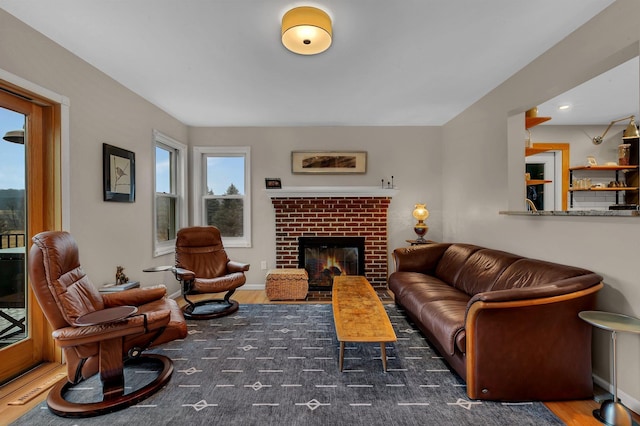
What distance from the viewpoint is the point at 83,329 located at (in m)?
1.69

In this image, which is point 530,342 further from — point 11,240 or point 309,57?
point 11,240

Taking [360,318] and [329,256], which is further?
[329,256]

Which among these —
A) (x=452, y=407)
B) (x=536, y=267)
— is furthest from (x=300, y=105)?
(x=452, y=407)

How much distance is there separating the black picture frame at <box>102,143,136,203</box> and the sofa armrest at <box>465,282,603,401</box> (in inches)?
129

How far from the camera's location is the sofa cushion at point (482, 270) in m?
2.66

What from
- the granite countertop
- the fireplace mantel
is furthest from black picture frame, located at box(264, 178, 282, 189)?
the granite countertop

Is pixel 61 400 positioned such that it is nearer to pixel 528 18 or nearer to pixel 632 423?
pixel 632 423

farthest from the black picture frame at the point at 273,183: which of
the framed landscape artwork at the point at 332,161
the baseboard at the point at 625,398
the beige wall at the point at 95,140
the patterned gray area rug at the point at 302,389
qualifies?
the baseboard at the point at 625,398

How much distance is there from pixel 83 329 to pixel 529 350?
265 cm

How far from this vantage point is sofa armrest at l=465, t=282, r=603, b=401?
182 centimetres

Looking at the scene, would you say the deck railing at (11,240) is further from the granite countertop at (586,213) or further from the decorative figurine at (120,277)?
the granite countertop at (586,213)

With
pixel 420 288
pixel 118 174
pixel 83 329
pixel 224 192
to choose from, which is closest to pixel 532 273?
pixel 420 288

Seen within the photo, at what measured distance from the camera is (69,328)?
1.71 metres

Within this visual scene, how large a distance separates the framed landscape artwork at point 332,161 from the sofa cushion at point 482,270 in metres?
2.12
